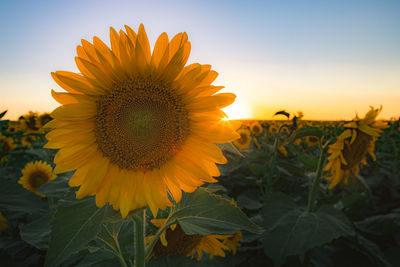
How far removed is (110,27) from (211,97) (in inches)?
20.6

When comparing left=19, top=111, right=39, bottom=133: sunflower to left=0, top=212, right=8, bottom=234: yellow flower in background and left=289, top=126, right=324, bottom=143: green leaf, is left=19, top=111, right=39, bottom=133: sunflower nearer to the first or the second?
left=0, top=212, right=8, bottom=234: yellow flower in background

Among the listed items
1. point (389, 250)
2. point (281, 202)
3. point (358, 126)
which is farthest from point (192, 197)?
point (389, 250)

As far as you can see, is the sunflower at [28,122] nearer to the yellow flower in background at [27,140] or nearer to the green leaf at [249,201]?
the yellow flower in background at [27,140]

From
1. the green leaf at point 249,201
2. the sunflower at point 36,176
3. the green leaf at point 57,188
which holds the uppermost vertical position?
the green leaf at point 57,188

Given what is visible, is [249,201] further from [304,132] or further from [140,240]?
[140,240]

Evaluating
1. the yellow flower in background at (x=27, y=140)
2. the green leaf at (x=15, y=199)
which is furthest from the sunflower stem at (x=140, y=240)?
the yellow flower in background at (x=27, y=140)

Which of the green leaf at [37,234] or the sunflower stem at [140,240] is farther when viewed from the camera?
the green leaf at [37,234]

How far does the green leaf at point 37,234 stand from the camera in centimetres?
136

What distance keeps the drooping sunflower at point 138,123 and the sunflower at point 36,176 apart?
379 centimetres

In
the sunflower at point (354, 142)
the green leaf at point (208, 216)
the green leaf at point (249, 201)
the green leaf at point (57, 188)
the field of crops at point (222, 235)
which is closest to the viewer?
the field of crops at point (222, 235)

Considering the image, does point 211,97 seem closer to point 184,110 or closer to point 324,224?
point 184,110

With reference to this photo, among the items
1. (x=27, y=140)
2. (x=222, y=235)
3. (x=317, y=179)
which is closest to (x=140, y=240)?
(x=222, y=235)

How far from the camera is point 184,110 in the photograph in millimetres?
1244

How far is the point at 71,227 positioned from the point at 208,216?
62 centimetres
